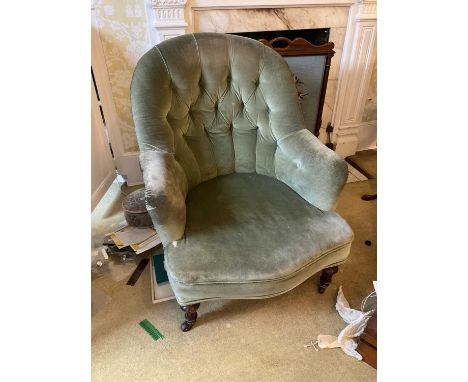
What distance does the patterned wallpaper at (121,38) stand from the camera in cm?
143

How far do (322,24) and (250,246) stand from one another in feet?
4.54

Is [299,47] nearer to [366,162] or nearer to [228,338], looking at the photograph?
[366,162]

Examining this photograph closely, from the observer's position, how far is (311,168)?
1147mm

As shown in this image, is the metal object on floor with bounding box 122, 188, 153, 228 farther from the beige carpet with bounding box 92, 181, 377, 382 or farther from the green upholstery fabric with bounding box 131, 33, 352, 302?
the green upholstery fabric with bounding box 131, 33, 352, 302

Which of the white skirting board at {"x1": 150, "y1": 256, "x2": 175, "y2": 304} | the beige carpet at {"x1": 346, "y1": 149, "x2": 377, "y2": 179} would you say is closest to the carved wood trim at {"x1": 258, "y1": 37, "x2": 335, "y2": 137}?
the beige carpet at {"x1": 346, "y1": 149, "x2": 377, "y2": 179}

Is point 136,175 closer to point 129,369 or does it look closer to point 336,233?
point 129,369

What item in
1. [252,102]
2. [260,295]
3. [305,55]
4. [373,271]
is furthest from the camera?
[305,55]

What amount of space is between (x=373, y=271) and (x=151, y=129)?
116cm

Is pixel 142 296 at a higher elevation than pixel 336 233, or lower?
lower

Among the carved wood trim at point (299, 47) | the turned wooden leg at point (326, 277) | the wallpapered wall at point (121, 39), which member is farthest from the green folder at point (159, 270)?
the carved wood trim at point (299, 47)

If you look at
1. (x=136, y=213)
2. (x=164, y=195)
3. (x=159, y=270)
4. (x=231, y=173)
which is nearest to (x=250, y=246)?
(x=164, y=195)

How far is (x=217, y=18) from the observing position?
156 centimetres

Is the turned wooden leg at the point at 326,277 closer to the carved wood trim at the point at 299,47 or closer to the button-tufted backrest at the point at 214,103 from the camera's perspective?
the button-tufted backrest at the point at 214,103
